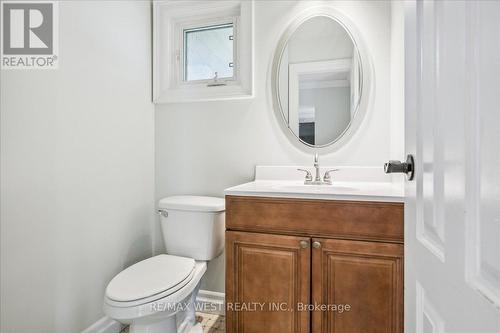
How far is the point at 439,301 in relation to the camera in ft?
1.73

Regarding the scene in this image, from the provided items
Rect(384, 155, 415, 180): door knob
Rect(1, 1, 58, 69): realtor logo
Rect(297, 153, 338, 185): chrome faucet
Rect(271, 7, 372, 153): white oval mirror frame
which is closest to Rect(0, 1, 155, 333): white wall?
Rect(1, 1, 58, 69): realtor logo

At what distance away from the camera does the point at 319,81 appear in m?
1.82

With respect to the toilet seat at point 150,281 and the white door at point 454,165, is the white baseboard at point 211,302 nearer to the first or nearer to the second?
the toilet seat at point 150,281

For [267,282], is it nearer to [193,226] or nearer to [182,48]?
[193,226]

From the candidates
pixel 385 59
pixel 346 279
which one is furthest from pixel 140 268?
pixel 385 59

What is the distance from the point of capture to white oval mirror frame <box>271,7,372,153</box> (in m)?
1.74

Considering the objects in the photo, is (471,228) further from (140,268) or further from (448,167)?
(140,268)

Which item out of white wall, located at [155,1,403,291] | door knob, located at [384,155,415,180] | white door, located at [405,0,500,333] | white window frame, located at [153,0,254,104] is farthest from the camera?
white window frame, located at [153,0,254,104]

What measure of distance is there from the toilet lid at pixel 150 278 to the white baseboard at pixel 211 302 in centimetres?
53

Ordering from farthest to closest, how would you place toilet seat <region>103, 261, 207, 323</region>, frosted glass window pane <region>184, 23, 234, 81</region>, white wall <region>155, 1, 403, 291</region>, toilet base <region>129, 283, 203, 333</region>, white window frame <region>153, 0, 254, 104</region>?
frosted glass window pane <region>184, 23, 234, 81</region>
white window frame <region>153, 0, 254, 104</region>
white wall <region>155, 1, 403, 291</region>
toilet base <region>129, 283, 203, 333</region>
toilet seat <region>103, 261, 207, 323</region>

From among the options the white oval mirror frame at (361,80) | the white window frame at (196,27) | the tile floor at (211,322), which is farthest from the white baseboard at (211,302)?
the white window frame at (196,27)

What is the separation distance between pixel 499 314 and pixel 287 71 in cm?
172

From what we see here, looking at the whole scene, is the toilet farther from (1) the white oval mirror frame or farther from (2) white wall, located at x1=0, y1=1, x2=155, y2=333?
(1) the white oval mirror frame

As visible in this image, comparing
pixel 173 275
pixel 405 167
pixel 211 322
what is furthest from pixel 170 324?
pixel 405 167
